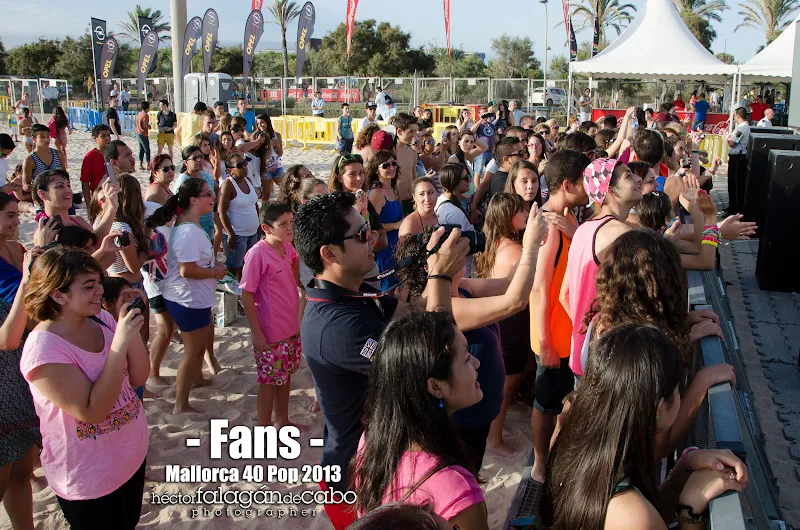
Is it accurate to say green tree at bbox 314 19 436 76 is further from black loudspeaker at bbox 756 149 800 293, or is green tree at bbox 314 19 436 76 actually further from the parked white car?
black loudspeaker at bbox 756 149 800 293

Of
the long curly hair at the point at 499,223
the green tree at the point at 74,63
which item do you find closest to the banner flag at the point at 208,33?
the long curly hair at the point at 499,223

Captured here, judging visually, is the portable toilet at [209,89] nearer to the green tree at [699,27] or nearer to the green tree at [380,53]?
the green tree at [380,53]

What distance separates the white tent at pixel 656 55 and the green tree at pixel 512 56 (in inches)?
1605

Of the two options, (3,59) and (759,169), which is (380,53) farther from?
(759,169)

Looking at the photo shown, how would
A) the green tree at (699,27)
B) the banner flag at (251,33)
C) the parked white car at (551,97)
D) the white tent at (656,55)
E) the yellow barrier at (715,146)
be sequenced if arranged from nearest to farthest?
the yellow barrier at (715,146) → the white tent at (656,55) → the banner flag at (251,33) → the parked white car at (551,97) → the green tree at (699,27)

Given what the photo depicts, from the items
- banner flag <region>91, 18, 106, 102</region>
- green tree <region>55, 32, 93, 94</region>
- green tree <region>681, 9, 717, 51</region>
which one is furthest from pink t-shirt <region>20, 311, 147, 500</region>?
green tree <region>55, 32, 93, 94</region>

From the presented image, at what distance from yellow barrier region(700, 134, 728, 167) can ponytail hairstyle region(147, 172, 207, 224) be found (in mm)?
15808

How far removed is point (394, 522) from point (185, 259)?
366 cm

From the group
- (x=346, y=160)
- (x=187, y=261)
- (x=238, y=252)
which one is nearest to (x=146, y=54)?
(x=238, y=252)

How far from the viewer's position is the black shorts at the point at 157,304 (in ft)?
15.8

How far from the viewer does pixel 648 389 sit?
1.73 metres

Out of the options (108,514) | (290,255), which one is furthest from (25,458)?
(290,255)

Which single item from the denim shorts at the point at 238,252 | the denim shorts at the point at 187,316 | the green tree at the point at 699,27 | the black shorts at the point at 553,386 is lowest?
the black shorts at the point at 553,386

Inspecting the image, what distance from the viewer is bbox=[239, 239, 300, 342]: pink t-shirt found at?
4031 millimetres
